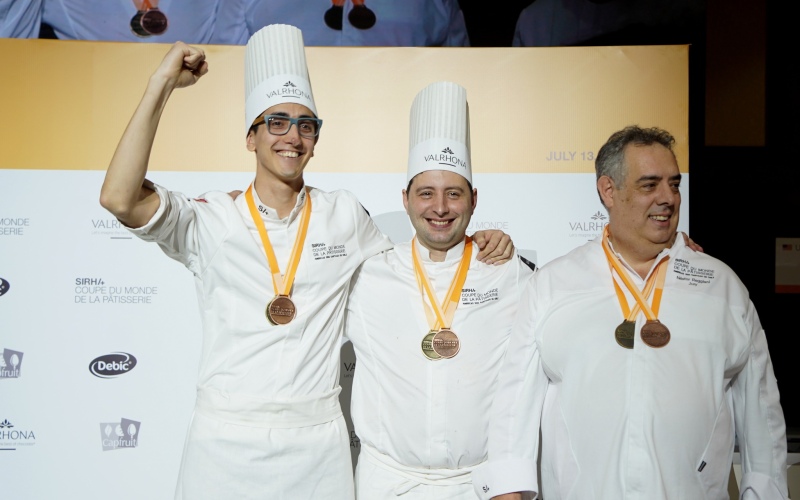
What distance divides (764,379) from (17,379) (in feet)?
9.84

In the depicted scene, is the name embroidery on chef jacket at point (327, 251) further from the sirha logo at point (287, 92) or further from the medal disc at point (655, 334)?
the medal disc at point (655, 334)

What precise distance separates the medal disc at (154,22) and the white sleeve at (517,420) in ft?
8.12

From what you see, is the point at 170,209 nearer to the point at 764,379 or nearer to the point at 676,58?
the point at 764,379

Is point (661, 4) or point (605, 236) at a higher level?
point (661, 4)

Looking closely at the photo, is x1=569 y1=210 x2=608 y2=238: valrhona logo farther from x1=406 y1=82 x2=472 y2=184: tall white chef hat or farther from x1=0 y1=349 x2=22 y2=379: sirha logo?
x1=0 y1=349 x2=22 y2=379: sirha logo

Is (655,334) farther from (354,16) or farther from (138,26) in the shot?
(138,26)

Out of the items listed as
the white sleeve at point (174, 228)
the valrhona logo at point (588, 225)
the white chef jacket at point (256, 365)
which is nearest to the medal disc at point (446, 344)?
the white chef jacket at point (256, 365)

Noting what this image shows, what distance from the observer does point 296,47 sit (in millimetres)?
2420

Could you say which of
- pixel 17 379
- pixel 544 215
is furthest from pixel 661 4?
pixel 17 379

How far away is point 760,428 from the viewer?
1938mm

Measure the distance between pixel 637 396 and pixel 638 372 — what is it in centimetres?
6

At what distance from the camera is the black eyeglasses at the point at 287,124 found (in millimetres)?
2244

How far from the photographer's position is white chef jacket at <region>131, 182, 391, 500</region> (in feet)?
7.09

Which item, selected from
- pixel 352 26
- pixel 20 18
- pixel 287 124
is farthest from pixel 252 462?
pixel 20 18
